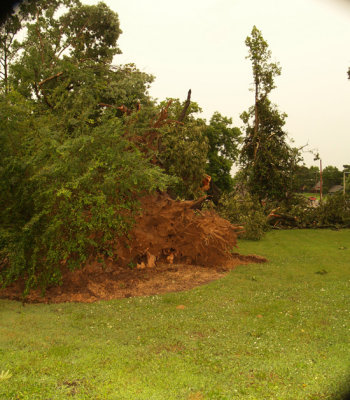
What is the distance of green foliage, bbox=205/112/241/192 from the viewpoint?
39.8 m

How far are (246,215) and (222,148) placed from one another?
25049mm

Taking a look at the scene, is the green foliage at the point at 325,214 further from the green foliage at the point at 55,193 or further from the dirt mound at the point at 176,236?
the green foliage at the point at 55,193

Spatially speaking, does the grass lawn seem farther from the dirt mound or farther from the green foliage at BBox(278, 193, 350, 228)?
the green foliage at BBox(278, 193, 350, 228)

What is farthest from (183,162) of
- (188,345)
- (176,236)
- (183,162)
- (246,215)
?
(188,345)

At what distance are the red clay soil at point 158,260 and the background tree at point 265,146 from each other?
11689mm

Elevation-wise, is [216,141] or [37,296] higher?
[216,141]

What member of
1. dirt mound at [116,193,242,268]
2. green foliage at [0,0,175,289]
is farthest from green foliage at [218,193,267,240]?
green foliage at [0,0,175,289]

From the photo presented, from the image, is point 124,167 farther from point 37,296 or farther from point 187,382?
point 187,382

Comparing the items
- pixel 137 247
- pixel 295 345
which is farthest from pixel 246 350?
pixel 137 247

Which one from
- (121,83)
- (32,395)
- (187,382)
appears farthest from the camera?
(121,83)

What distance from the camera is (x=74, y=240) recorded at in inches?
258

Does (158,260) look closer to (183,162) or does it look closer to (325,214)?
(183,162)

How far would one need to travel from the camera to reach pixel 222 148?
135 ft

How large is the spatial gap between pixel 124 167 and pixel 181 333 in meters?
3.30
